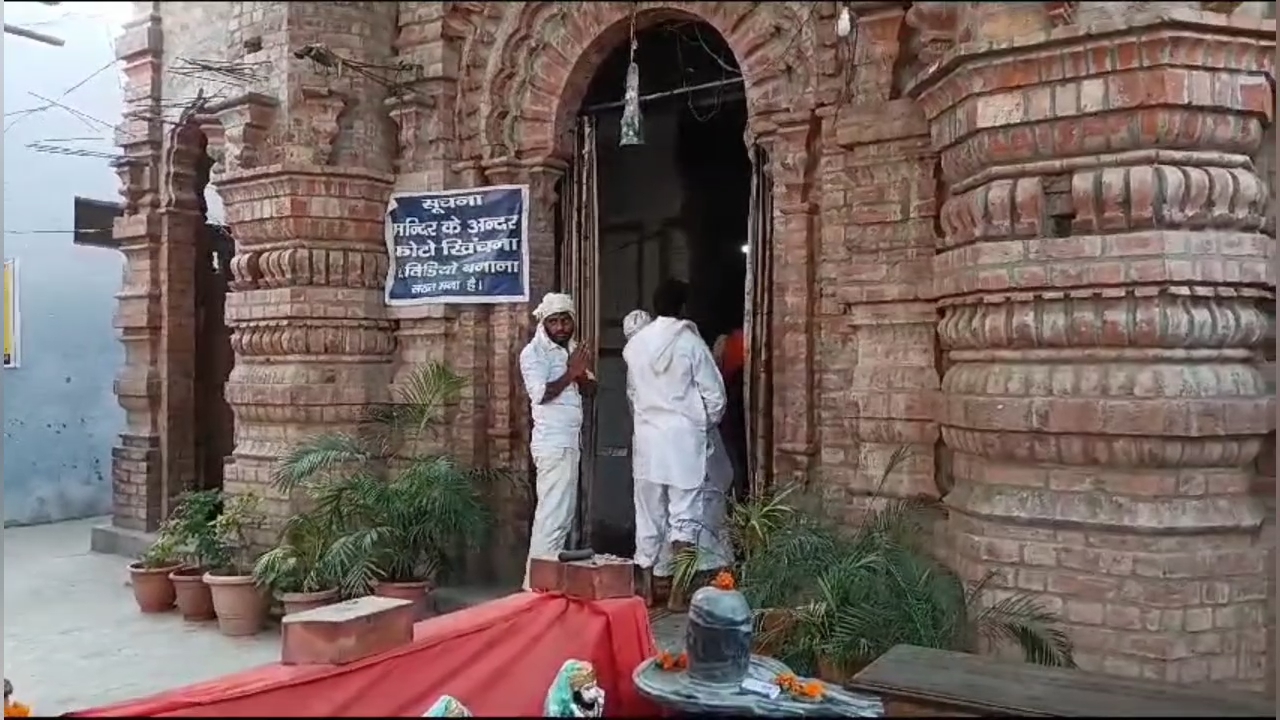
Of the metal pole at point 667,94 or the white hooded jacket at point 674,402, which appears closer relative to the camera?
the white hooded jacket at point 674,402

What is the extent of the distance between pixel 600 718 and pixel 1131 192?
9.70 ft

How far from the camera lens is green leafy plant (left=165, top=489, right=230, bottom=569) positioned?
713cm

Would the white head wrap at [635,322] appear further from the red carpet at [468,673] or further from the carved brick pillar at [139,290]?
the carved brick pillar at [139,290]

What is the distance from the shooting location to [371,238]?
297 inches

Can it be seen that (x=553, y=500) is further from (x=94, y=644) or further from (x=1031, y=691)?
(x=1031, y=691)

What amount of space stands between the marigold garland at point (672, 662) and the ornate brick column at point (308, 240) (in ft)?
14.3

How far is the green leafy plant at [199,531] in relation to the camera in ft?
23.4

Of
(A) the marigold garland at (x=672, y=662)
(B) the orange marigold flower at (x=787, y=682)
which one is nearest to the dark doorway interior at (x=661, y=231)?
(A) the marigold garland at (x=672, y=662)

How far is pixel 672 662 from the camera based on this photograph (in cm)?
359

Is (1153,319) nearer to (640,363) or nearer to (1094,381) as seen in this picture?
(1094,381)

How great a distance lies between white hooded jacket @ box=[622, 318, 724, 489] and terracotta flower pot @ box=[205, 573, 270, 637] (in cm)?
259

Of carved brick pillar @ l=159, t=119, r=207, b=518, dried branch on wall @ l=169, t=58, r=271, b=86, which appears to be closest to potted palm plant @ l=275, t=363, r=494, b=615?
dried branch on wall @ l=169, t=58, r=271, b=86

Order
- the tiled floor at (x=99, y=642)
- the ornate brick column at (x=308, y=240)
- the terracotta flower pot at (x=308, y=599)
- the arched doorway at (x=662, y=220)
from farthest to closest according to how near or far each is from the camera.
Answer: the arched doorway at (x=662, y=220), the ornate brick column at (x=308, y=240), the terracotta flower pot at (x=308, y=599), the tiled floor at (x=99, y=642)

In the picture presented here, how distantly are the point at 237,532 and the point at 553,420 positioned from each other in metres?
2.42
